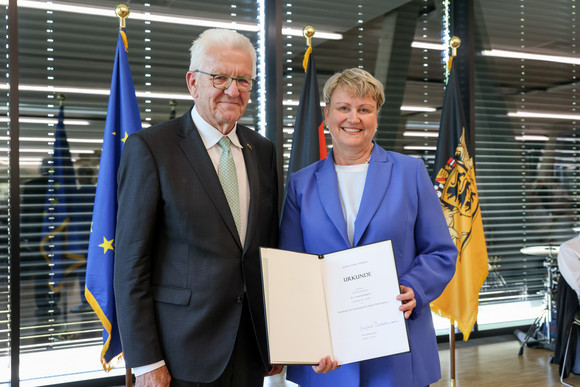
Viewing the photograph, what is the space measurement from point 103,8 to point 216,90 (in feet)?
8.53

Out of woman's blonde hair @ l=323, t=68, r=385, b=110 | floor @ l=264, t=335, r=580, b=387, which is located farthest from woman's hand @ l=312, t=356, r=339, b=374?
floor @ l=264, t=335, r=580, b=387

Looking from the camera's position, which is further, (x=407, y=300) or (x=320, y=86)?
(x=320, y=86)

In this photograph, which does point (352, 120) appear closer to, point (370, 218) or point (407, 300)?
point (370, 218)

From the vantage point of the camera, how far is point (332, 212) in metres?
1.71

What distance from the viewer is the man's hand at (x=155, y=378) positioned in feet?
5.17

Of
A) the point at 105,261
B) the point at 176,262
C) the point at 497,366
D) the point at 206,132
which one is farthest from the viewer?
the point at 497,366

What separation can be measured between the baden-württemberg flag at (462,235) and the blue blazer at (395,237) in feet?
7.15

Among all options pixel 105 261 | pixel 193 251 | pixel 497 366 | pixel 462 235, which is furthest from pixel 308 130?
pixel 497 366

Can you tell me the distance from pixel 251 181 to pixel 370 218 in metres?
0.41

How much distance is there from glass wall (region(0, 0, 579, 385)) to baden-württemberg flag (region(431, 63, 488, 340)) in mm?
904

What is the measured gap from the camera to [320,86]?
445 centimetres

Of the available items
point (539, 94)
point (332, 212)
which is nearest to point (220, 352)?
point (332, 212)

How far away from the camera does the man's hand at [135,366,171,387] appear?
1.58 meters

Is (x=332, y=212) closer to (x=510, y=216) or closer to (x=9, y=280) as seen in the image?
(x=9, y=280)
